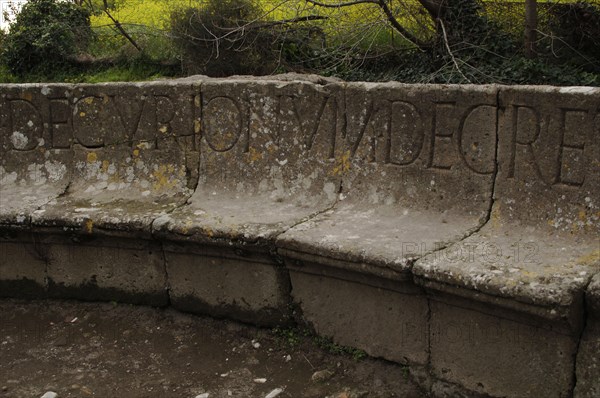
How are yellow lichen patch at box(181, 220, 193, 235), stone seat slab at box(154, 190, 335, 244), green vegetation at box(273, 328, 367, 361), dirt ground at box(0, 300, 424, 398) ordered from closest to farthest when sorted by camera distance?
dirt ground at box(0, 300, 424, 398)
green vegetation at box(273, 328, 367, 361)
stone seat slab at box(154, 190, 335, 244)
yellow lichen patch at box(181, 220, 193, 235)

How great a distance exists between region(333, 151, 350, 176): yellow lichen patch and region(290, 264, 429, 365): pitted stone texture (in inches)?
22.9

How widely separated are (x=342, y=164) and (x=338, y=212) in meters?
0.27

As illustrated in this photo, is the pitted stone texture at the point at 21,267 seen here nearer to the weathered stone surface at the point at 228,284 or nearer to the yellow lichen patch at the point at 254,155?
the weathered stone surface at the point at 228,284

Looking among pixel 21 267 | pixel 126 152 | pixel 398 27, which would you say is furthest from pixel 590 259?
pixel 398 27

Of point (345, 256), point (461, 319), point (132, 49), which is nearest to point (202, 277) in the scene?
point (345, 256)

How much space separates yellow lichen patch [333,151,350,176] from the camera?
3814 mm

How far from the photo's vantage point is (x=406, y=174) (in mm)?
3605

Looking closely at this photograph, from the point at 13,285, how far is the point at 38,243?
14.2 inches

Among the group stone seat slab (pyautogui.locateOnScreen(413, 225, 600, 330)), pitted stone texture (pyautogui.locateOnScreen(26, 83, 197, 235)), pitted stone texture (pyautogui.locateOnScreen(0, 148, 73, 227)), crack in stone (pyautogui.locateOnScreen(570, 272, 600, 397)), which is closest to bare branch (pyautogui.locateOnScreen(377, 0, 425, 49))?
pitted stone texture (pyautogui.locateOnScreen(26, 83, 197, 235))

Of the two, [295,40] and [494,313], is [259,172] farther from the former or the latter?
[295,40]

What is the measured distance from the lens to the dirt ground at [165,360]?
3.38m

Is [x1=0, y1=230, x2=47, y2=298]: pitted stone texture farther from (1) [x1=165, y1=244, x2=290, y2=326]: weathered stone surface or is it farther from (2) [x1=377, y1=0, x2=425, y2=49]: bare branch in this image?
(2) [x1=377, y1=0, x2=425, y2=49]: bare branch

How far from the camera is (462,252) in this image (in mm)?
3061

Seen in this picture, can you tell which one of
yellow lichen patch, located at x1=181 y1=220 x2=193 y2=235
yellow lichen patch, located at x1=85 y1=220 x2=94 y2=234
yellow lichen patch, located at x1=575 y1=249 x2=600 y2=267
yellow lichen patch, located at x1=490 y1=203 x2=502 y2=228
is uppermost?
yellow lichen patch, located at x1=490 y1=203 x2=502 y2=228
